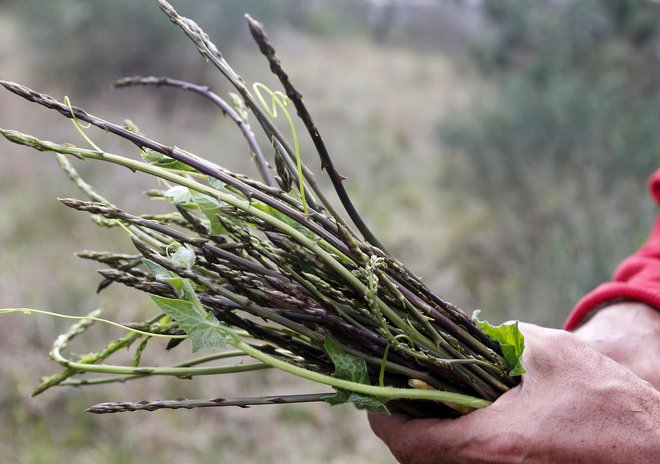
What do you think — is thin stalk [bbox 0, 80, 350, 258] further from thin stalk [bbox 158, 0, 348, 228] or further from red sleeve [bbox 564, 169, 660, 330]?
red sleeve [bbox 564, 169, 660, 330]

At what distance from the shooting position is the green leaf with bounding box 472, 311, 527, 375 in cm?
97

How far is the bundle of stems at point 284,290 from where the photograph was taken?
0.82 m

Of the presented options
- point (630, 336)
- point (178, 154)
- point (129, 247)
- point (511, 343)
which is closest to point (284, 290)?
point (178, 154)

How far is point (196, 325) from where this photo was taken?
81cm

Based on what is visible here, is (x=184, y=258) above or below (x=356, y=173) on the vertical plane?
below

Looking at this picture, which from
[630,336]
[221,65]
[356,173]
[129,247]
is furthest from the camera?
[356,173]

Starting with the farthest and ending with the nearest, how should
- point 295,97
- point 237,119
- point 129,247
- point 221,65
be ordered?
point 129,247, point 237,119, point 221,65, point 295,97

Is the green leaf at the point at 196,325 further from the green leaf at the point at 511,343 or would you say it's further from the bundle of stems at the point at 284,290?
the green leaf at the point at 511,343

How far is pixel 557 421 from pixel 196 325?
1.86 feet

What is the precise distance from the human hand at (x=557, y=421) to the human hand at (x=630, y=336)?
0.32 m

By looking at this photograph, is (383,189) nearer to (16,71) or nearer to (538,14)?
(538,14)

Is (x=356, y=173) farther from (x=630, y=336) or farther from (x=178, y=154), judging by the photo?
(x=178, y=154)

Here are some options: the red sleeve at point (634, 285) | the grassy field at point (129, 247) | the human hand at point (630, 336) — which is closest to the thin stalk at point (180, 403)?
the human hand at point (630, 336)

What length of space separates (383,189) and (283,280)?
20.1ft
